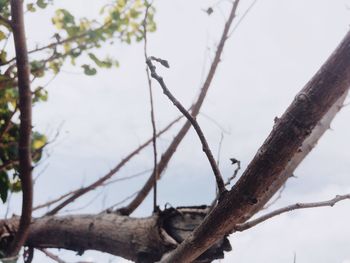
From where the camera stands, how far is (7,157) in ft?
7.25

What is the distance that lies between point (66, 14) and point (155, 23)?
62cm

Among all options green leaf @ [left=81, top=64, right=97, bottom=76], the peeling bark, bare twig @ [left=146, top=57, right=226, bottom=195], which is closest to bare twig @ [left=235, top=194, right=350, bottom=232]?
bare twig @ [left=146, top=57, right=226, bottom=195]

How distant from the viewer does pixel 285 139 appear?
0.71 m

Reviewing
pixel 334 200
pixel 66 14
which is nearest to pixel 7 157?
pixel 66 14

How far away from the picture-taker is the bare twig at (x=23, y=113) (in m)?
1.55

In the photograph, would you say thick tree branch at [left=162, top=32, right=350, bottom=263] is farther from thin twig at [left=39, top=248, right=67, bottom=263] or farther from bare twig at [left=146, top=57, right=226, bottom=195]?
thin twig at [left=39, top=248, right=67, bottom=263]

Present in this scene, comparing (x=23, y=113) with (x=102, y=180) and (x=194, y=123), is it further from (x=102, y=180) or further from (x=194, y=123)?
(x=194, y=123)

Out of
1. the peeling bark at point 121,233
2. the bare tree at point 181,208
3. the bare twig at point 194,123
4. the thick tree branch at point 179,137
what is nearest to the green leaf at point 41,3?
the bare tree at point 181,208

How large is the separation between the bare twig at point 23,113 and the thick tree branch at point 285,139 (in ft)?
3.37

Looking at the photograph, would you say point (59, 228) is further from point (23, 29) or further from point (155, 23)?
point (155, 23)

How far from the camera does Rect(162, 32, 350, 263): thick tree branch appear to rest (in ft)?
2.12

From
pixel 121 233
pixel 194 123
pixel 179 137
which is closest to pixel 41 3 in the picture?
pixel 179 137

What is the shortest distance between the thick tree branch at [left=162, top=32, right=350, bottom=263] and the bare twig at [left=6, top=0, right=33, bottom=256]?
103 centimetres

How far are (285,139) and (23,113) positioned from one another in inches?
47.3
